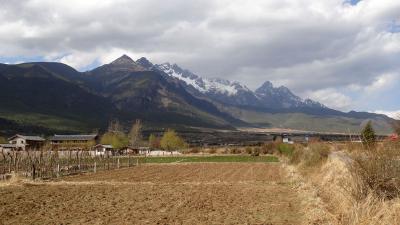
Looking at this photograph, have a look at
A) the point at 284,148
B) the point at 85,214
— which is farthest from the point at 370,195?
Result: the point at 284,148

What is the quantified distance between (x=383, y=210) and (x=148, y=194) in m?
16.9

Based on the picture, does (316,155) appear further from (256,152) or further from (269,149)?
(269,149)

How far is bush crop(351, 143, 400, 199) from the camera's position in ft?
51.3

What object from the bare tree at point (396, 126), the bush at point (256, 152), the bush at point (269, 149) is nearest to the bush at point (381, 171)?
the bare tree at point (396, 126)

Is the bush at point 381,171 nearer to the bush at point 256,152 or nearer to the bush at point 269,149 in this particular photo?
the bush at point 256,152

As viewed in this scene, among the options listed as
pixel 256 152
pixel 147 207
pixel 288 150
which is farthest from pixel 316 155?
pixel 256 152

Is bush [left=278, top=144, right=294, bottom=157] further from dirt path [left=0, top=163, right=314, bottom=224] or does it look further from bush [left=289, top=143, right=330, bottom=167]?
dirt path [left=0, top=163, right=314, bottom=224]

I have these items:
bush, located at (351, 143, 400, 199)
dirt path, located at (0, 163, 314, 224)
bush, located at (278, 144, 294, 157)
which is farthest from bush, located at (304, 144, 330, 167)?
bush, located at (351, 143, 400, 199)

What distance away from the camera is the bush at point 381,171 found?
15.6 meters

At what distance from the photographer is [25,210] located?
64.7 feet

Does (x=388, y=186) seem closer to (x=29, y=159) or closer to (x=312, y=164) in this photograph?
(x=312, y=164)

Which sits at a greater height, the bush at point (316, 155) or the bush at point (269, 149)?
the bush at point (316, 155)

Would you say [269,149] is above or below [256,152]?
above

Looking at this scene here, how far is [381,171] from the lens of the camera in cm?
1593
